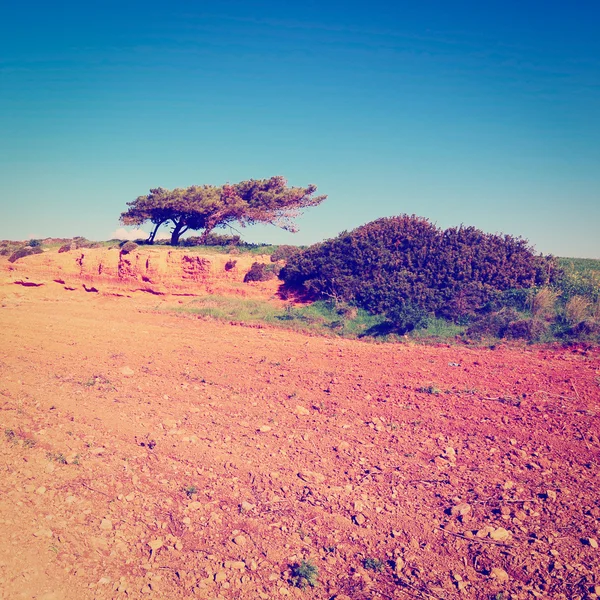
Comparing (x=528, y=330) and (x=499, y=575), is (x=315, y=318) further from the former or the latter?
(x=499, y=575)

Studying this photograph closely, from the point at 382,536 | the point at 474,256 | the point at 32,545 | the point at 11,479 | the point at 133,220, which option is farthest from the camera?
the point at 133,220

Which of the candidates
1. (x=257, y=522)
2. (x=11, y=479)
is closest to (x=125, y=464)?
(x=11, y=479)

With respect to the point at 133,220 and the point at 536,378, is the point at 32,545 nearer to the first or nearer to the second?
the point at 536,378

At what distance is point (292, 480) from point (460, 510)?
1752mm

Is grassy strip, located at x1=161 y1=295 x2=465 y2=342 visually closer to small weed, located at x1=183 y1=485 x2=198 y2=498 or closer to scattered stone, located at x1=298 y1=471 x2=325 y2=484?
scattered stone, located at x1=298 y1=471 x2=325 y2=484

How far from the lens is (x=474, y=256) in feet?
49.0

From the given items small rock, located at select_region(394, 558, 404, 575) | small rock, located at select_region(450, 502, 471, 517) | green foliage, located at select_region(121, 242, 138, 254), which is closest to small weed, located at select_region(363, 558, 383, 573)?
small rock, located at select_region(394, 558, 404, 575)

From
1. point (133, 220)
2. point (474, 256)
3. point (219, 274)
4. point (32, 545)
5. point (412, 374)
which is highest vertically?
point (133, 220)

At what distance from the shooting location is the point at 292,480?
4.69 m

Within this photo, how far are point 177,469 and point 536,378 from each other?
7087 mm

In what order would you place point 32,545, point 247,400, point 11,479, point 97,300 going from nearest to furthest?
point 32,545 → point 11,479 → point 247,400 → point 97,300

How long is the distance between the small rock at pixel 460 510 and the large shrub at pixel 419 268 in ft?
31.5

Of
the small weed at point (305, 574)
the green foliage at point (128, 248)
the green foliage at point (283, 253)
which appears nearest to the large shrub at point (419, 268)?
the green foliage at point (283, 253)

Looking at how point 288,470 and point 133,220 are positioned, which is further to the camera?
point 133,220
